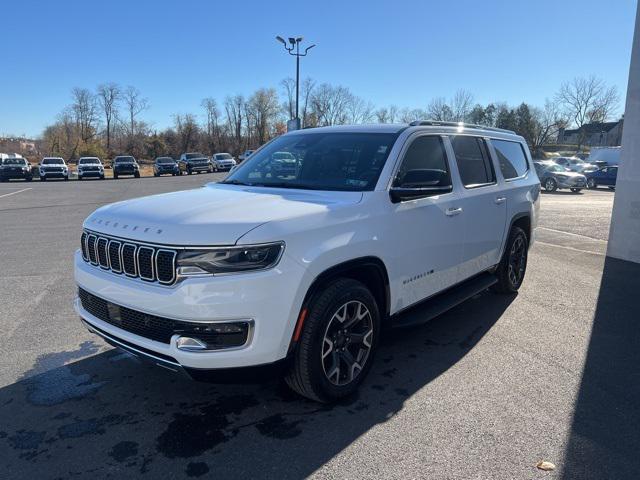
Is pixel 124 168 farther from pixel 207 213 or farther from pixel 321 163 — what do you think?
pixel 207 213

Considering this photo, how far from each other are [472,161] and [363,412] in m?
2.81

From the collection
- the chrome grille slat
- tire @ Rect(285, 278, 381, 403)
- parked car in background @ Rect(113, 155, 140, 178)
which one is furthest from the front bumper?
parked car in background @ Rect(113, 155, 140, 178)

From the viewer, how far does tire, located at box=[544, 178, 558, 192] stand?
25141 mm

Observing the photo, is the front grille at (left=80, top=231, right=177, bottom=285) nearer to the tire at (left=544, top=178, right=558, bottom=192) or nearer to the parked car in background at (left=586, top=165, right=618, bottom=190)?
the tire at (left=544, top=178, right=558, bottom=192)

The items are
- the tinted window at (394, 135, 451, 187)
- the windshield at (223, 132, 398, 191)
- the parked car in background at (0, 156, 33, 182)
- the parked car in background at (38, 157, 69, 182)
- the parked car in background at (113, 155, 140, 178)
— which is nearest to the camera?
the tinted window at (394, 135, 451, 187)

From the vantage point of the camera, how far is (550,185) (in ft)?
83.4

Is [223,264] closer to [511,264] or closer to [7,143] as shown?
[511,264]

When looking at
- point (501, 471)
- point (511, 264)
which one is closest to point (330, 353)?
point (501, 471)

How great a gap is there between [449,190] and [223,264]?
225 cm

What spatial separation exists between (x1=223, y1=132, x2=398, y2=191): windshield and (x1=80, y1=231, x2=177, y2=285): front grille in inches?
55.3

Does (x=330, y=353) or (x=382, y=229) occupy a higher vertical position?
(x=382, y=229)

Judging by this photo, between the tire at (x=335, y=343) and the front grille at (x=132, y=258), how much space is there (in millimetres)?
894

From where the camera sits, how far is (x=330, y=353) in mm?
3361

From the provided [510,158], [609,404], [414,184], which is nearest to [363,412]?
[414,184]
